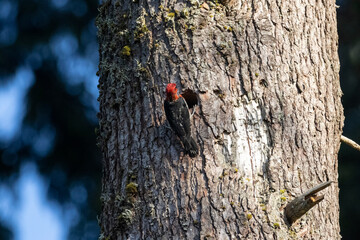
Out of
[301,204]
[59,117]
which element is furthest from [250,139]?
[59,117]

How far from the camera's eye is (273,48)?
8.65 feet

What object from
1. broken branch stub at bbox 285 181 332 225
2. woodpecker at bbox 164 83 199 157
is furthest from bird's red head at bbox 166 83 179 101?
broken branch stub at bbox 285 181 332 225

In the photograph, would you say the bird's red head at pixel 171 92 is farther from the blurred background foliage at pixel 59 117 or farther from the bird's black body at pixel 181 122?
the blurred background foliage at pixel 59 117

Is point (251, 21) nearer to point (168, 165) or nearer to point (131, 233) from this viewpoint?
point (168, 165)

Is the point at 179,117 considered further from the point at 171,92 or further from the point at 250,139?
the point at 250,139

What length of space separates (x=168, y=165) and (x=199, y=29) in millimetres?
775

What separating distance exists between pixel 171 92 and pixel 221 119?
31cm

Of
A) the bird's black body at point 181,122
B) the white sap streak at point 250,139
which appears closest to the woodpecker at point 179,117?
the bird's black body at point 181,122

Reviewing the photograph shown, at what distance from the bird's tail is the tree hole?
262mm

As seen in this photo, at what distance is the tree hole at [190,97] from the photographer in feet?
8.53

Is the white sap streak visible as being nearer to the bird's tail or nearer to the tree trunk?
the tree trunk

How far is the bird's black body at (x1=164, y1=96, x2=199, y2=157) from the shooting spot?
242cm

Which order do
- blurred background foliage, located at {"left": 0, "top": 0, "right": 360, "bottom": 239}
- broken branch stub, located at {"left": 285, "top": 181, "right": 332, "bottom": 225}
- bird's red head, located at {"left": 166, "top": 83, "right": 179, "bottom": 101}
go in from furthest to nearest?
blurred background foliage, located at {"left": 0, "top": 0, "right": 360, "bottom": 239} < bird's red head, located at {"left": 166, "top": 83, "right": 179, "bottom": 101} < broken branch stub, located at {"left": 285, "top": 181, "right": 332, "bottom": 225}

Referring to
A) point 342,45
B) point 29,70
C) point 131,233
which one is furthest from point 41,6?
point 131,233
